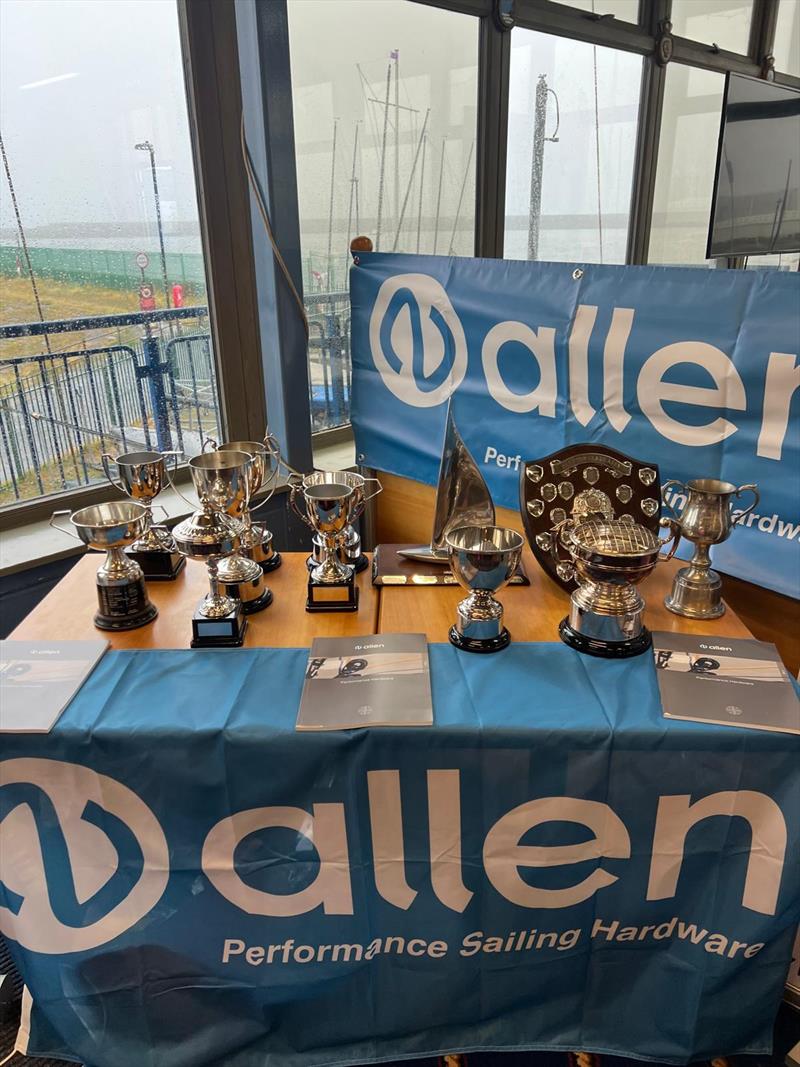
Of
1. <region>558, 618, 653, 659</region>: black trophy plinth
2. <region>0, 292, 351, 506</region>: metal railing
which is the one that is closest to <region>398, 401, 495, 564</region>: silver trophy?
<region>558, 618, 653, 659</region>: black trophy plinth

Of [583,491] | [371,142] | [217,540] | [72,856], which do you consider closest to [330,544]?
[217,540]

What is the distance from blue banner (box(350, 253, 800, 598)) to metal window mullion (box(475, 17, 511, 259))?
96 centimetres

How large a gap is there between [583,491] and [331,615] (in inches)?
20.0

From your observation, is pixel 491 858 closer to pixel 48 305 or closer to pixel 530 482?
pixel 530 482

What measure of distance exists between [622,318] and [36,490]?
169cm

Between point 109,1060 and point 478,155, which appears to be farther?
point 478,155

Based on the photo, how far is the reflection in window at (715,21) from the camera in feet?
11.7

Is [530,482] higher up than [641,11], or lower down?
lower down

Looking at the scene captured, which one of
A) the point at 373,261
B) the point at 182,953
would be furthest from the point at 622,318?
the point at 182,953

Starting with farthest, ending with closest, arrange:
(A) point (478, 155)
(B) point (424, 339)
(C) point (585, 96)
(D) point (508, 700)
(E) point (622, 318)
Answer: (C) point (585, 96), (A) point (478, 155), (B) point (424, 339), (E) point (622, 318), (D) point (508, 700)

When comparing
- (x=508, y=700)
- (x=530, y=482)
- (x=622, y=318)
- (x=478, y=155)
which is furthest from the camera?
(x=478, y=155)

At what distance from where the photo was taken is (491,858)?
1.02 meters

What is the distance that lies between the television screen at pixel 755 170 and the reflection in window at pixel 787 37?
1.86 metres

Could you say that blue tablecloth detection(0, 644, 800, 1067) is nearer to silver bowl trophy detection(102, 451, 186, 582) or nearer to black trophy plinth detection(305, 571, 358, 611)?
→ black trophy plinth detection(305, 571, 358, 611)
